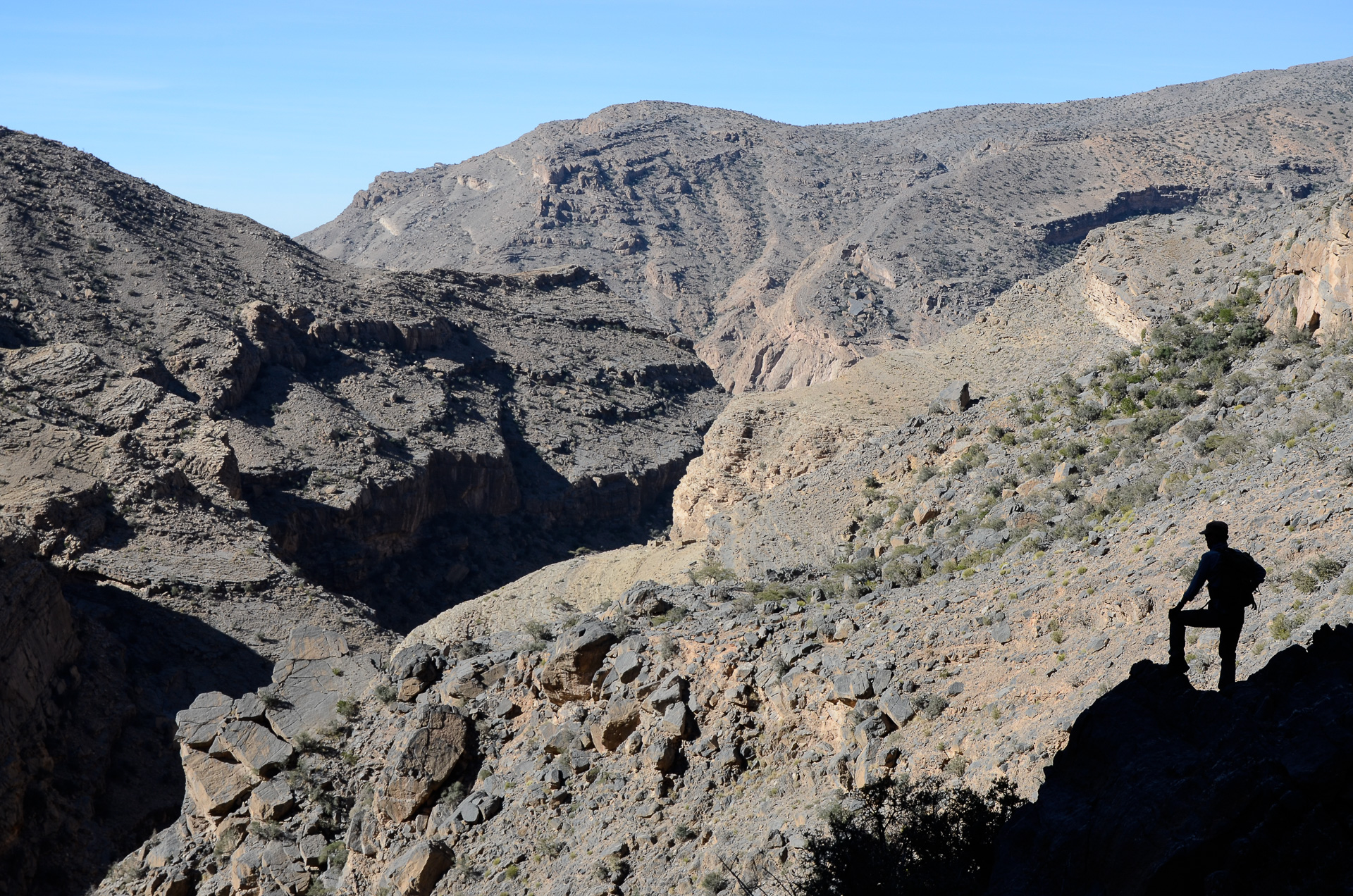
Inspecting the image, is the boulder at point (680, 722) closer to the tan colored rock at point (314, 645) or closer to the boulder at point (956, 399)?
the tan colored rock at point (314, 645)

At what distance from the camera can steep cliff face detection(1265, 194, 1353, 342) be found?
60.4 feet

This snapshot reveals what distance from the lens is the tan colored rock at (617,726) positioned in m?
16.4

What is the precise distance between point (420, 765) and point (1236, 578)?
41.2ft

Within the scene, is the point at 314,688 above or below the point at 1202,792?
below

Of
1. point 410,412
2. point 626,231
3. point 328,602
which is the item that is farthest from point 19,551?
point 626,231

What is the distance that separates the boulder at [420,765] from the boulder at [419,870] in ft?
3.50

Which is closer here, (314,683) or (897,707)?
(897,707)

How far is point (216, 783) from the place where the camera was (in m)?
19.1

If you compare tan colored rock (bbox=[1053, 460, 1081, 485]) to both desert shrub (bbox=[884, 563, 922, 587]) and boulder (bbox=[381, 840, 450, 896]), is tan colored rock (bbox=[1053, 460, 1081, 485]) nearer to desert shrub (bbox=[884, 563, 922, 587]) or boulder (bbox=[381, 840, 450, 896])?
desert shrub (bbox=[884, 563, 922, 587])

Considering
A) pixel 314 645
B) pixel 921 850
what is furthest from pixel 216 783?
pixel 921 850

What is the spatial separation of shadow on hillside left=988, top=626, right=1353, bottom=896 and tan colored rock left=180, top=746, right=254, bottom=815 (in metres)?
14.5

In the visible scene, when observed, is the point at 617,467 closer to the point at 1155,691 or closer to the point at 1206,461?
the point at 1206,461

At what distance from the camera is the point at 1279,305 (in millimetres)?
20656

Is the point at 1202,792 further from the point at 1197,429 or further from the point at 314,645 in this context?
the point at 314,645
